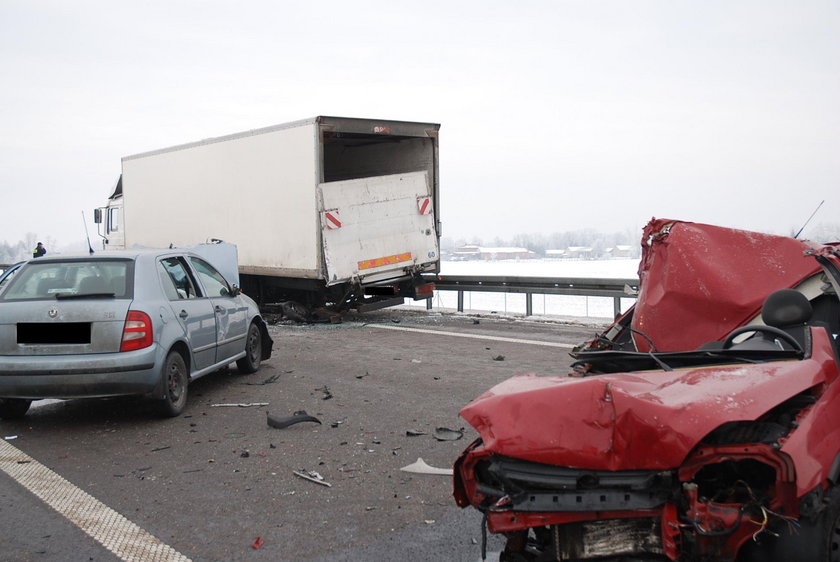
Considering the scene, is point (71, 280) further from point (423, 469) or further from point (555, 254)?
point (555, 254)

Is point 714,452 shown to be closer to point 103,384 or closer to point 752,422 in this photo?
point 752,422

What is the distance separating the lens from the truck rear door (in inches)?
560

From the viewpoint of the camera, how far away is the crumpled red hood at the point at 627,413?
119 inches

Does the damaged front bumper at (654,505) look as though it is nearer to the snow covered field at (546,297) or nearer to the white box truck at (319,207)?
the snow covered field at (546,297)

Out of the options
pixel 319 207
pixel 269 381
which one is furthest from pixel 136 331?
pixel 319 207

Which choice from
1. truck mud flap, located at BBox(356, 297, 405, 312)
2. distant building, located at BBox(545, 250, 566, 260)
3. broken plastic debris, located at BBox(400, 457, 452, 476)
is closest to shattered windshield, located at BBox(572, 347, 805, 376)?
broken plastic debris, located at BBox(400, 457, 452, 476)

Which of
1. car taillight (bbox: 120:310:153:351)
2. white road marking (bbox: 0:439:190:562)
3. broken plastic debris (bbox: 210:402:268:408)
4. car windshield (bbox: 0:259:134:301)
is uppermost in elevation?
car windshield (bbox: 0:259:134:301)

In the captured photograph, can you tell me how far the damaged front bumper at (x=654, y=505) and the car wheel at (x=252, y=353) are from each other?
641 centimetres

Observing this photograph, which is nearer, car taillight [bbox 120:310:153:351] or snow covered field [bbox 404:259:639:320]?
car taillight [bbox 120:310:153:351]

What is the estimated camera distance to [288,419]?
6887 millimetres

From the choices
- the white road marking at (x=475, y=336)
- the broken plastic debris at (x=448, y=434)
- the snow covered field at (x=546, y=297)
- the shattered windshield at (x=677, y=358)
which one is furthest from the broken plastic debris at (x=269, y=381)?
the snow covered field at (x=546, y=297)

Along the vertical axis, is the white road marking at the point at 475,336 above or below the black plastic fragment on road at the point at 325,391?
below

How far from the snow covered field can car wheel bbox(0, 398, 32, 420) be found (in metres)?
9.57

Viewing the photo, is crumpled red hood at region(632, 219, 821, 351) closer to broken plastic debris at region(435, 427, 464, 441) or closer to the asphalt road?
broken plastic debris at region(435, 427, 464, 441)
